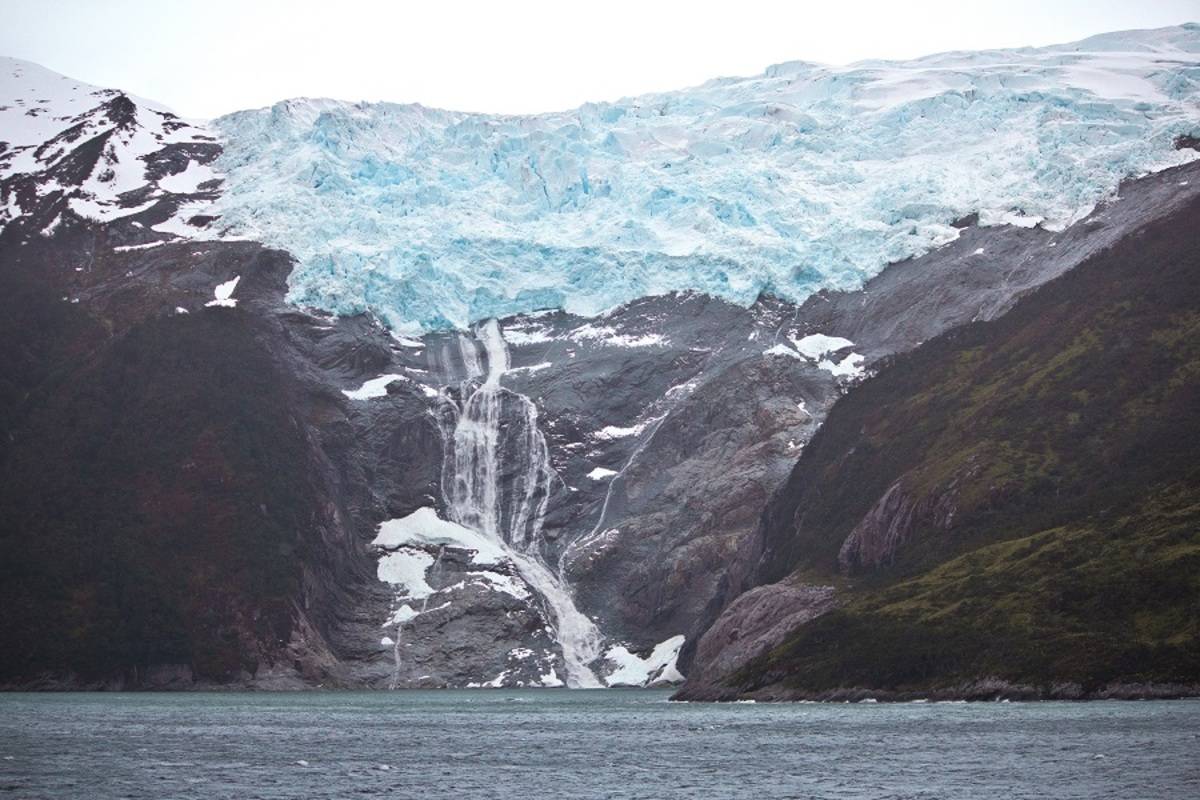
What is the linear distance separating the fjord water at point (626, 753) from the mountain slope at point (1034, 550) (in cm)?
736

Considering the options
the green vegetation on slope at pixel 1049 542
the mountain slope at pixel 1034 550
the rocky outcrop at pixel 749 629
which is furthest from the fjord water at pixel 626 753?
the rocky outcrop at pixel 749 629

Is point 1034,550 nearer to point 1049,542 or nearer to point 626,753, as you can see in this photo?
point 1049,542

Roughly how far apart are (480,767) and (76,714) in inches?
2575

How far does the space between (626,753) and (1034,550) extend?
7025 cm

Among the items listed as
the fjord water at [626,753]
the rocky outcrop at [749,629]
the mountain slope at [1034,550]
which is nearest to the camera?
the fjord water at [626,753]

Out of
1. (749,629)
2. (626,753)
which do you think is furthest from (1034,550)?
(626,753)

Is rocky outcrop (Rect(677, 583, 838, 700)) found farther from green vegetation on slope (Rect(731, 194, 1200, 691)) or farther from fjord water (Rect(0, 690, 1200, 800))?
fjord water (Rect(0, 690, 1200, 800))

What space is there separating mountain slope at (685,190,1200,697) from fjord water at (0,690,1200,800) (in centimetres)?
736

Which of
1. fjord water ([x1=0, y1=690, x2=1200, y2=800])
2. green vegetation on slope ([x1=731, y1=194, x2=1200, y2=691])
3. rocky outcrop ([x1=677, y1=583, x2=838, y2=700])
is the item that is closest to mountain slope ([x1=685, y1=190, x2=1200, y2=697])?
green vegetation on slope ([x1=731, y1=194, x2=1200, y2=691])

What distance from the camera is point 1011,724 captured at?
107438 mm

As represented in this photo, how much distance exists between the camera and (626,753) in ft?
334

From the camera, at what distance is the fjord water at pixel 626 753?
256 ft

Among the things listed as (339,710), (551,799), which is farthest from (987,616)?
(551,799)

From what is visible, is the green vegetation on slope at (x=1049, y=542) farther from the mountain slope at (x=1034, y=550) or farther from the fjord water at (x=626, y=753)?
the fjord water at (x=626, y=753)
